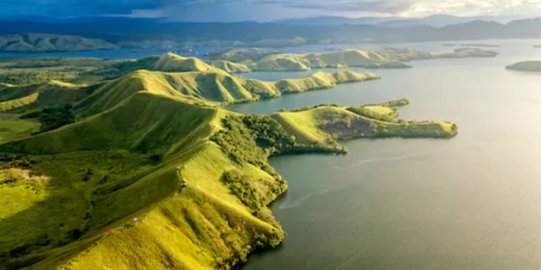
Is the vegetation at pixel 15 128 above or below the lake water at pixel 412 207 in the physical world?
below

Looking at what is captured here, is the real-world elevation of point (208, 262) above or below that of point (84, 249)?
below

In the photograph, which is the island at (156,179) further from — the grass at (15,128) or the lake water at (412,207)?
the lake water at (412,207)

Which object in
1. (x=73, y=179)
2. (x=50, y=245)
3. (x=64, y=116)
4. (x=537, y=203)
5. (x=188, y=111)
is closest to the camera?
(x=50, y=245)

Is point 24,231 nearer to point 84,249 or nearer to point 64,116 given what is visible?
point 84,249

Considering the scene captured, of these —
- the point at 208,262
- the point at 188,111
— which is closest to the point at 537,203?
the point at 208,262

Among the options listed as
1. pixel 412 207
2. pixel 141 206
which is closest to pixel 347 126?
pixel 412 207

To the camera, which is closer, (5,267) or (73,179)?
(5,267)

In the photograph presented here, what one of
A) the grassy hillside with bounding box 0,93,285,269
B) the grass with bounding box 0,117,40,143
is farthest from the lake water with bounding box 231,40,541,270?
the grass with bounding box 0,117,40,143

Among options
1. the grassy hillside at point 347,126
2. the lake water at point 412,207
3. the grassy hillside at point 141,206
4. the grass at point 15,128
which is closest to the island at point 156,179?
the grassy hillside at point 141,206

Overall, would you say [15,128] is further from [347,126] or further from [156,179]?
[347,126]
